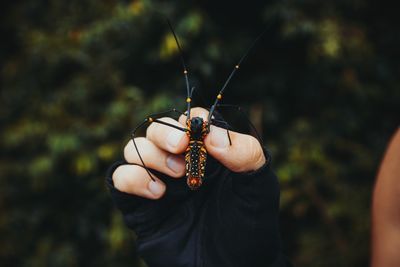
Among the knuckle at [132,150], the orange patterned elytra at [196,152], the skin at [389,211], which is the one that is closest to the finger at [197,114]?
the orange patterned elytra at [196,152]

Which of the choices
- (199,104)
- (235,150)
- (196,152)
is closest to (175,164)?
(196,152)

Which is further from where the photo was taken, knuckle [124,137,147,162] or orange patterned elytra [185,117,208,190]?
knuckle [124,137,147,162]

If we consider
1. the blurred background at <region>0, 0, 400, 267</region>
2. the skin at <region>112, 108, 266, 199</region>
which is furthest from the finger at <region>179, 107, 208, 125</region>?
the blurred background at <region>0, 0, 400, 267</region>

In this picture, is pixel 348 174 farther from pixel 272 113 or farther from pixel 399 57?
pixel 399 57

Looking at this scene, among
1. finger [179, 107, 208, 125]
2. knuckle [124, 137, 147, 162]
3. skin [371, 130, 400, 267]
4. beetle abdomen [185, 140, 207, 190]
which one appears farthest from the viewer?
skin [371, 130, 400, 267]

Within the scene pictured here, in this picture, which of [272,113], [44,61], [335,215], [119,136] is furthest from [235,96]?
[44,61]

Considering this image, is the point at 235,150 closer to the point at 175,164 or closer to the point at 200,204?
the point at 175,164

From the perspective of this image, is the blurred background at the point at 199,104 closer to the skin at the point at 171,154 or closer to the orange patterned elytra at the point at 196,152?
the skin at the point at 171,154

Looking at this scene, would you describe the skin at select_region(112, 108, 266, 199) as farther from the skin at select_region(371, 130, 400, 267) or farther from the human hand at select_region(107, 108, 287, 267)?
the skin at select_region(371, 130, 400, 267)
